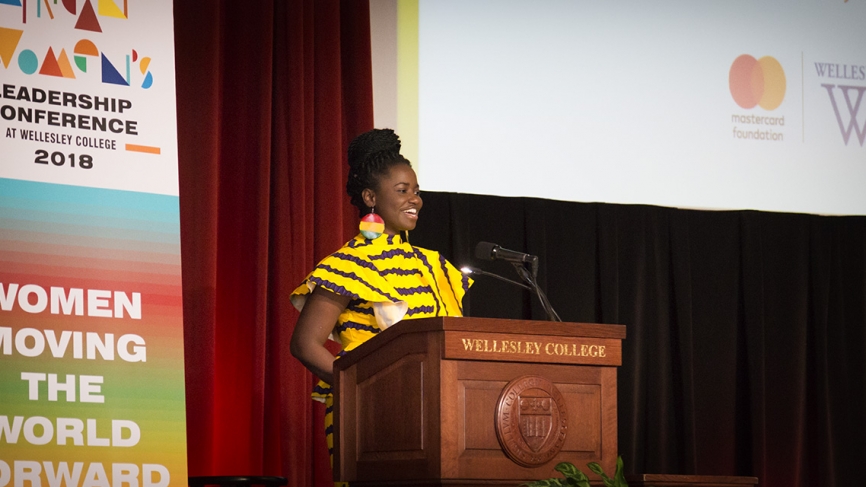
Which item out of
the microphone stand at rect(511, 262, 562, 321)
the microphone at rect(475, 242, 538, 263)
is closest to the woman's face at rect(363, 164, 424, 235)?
the microphone at rect(475, 242, 538, 263)

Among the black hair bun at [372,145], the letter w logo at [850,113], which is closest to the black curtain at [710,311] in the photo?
the letter w logo at [850,113]

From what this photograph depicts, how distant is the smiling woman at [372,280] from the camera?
2.93 metres

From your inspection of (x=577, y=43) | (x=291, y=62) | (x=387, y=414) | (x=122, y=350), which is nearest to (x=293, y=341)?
(x=387, y=414)

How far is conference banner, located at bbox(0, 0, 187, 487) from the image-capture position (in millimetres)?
3631

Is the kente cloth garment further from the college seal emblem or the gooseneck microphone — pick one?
the college seal emblem

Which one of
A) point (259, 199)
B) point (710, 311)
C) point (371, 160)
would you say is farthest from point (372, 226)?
point (710, 311)

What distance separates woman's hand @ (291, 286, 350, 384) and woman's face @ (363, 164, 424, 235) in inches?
13.4

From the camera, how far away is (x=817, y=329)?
5.47 m

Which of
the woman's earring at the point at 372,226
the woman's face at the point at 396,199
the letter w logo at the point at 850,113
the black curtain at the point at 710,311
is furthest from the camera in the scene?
the letter w logo at the point at 850,113

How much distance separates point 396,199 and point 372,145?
0.19 metres

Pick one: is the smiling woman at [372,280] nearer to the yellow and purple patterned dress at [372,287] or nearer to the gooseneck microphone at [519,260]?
the yellow and purple patterned dress at [372,287]

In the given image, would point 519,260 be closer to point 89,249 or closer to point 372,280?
point 372,280

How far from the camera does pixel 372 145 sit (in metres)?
3.28

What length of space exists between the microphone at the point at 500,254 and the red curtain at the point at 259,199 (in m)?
1.67
